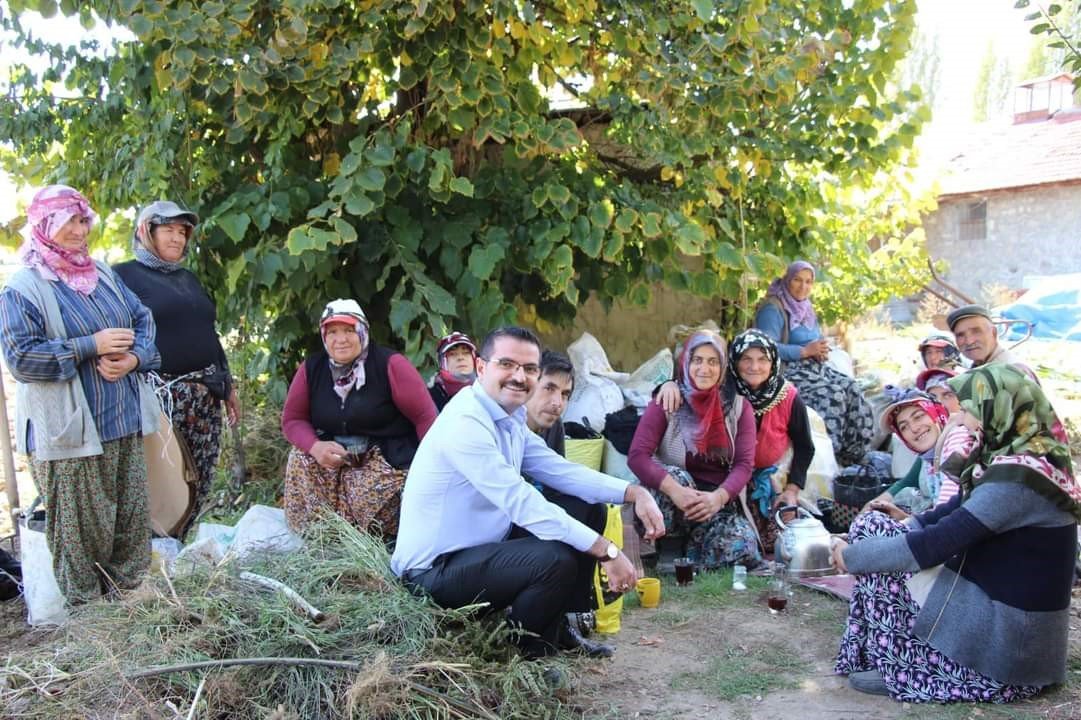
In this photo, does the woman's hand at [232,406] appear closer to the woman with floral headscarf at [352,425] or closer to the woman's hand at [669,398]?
the woman with floral headscarf at [352,425]

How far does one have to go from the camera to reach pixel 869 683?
10.6 feet

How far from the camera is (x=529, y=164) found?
18.7 feet

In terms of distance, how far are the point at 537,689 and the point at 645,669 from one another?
0.70 m

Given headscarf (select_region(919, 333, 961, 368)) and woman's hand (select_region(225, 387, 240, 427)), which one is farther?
headscarf (select_region(919, 333, 961, 368))

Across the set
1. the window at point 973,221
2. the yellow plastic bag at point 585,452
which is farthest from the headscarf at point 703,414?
the window at point 973,221

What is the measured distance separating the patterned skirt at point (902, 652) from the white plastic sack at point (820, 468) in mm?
2062

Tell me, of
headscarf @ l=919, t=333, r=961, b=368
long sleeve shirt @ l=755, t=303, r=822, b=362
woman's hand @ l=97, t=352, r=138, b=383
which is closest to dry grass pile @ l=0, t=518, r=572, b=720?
woman's hand @ l=97, t=352, r=138, b=383

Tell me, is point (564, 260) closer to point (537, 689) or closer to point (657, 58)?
point (657, 58)

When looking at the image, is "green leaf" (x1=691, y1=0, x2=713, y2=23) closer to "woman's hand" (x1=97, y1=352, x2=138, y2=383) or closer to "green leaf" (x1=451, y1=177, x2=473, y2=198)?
"green leaf" (x1=451, y1=177, x2=473, y2=198)

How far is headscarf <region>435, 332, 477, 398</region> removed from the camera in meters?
4.91

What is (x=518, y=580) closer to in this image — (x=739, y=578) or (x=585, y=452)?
(x=739, y=578)

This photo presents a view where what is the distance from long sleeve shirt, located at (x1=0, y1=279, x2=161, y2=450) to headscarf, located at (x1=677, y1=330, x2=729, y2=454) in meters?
2.45

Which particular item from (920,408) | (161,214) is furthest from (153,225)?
(920,408)

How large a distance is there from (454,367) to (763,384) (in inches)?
62.5
